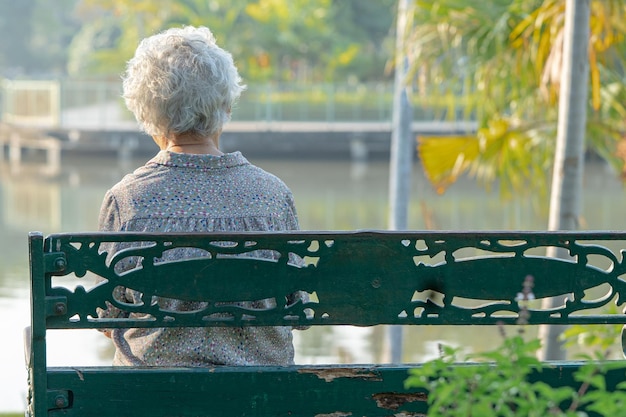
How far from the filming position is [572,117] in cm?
552

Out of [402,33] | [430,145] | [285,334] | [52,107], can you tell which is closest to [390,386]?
[285,334]

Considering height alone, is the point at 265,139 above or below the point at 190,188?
above

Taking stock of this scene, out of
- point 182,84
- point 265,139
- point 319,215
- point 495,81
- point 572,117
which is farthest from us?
point 265,139

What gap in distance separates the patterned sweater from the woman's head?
73mm

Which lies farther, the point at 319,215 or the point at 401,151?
the point at 319,215

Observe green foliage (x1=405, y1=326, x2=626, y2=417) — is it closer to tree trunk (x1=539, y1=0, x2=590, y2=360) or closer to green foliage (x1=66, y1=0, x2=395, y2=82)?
tree trunk (x1=539, y1=0, x2=590, y2=360)

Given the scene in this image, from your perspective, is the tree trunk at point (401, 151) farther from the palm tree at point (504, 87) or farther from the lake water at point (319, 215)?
the palm tree at point (504, 87)

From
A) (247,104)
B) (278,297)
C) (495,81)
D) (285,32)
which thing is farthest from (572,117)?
(285,32)

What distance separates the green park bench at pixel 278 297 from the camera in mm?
2336

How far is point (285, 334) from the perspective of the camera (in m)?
2.57

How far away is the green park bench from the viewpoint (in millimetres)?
2336

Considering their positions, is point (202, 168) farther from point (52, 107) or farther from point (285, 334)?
point (52, 107)

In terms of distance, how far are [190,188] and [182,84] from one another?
0.70 feet

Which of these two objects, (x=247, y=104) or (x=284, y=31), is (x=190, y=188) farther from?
(x=284, y=31)
